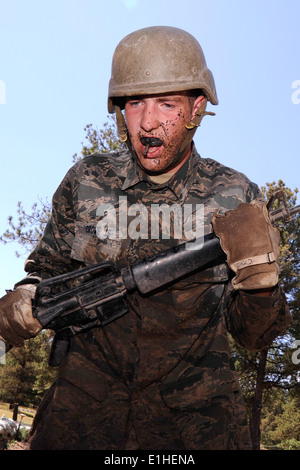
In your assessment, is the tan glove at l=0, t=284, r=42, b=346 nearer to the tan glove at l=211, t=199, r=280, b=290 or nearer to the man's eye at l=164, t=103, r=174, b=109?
the tan glove at l=211, t=199, r=280, b=290

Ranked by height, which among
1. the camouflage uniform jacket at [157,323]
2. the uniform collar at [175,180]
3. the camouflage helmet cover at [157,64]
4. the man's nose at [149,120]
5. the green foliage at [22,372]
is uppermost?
the green foliage at [22,372]

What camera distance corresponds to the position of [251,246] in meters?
3.01

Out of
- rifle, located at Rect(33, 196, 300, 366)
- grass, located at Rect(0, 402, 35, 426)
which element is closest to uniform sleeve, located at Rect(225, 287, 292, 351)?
rifle, located at Rect(33, 196, 300, 366)

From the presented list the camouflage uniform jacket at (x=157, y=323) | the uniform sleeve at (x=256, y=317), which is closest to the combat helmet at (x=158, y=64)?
the camouflage uniform jacket at (x=157, y=323)

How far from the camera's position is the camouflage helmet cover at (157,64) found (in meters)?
3.47

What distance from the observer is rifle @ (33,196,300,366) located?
3.28 metres

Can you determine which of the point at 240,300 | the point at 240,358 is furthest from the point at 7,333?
the point at 240,358

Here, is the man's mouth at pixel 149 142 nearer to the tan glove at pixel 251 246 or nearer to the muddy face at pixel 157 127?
the muddy face at pixel 157 127

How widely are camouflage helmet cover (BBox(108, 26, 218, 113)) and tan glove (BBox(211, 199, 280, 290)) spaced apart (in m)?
0.96

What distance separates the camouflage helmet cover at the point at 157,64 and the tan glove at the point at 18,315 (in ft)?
4.60

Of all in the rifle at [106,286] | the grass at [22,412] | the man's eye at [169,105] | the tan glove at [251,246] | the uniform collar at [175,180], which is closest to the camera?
the tan glove at [251,246]

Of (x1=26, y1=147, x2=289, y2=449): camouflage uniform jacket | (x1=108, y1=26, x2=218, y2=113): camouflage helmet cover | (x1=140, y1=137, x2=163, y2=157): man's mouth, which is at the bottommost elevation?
(x1=26, y1=147, x2=289, y2=449): camouflage uniform jacket

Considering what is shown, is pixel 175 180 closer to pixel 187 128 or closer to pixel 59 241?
pixel 187 128

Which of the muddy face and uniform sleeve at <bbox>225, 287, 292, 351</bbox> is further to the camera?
the muddy face
